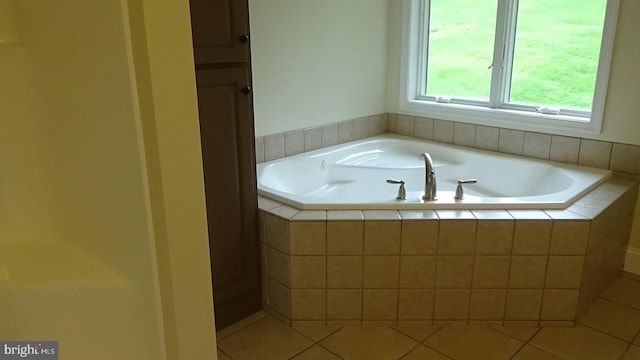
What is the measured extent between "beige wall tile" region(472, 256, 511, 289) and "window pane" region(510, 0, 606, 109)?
1.29 meters

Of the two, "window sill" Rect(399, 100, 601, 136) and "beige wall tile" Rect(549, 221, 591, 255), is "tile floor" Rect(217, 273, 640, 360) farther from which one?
"window sill" Rect(399, 100, 601, 136)

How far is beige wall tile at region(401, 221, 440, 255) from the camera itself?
7.10ft

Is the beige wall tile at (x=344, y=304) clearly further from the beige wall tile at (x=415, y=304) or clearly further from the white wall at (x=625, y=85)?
the white wall at (x=625, y=85)

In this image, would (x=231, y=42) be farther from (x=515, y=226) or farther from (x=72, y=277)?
(x=515, y=226)

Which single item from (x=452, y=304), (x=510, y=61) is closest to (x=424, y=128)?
(x=510, y=61)

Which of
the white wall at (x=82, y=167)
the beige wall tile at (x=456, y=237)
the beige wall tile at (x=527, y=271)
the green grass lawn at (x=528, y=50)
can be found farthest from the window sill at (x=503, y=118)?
the white wall at (x=82, y=167)

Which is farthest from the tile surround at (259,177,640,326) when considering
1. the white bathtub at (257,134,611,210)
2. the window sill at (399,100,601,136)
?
the window sill at (399,100,601,136)

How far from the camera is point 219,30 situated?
6.54 ft

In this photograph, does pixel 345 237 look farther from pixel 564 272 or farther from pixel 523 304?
pixel 564 272

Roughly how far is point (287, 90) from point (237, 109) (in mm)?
966

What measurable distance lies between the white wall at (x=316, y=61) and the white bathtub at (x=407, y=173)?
268 millimetres

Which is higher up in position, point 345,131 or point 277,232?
point 345,131

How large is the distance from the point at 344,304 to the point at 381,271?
234mm

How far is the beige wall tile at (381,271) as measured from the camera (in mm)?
2203
